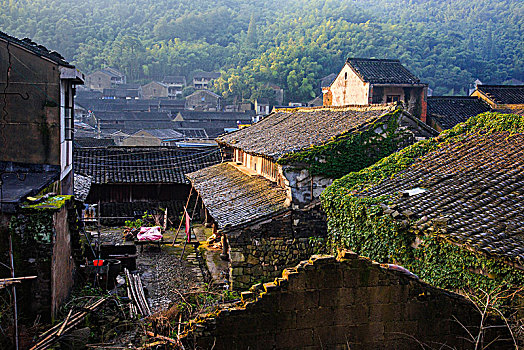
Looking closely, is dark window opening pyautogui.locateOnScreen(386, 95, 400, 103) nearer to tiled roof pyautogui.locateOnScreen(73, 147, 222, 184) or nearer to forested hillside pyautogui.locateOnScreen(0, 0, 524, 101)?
tiled roof pyautogui.locateOnScreen(73, 147, 222, 184)

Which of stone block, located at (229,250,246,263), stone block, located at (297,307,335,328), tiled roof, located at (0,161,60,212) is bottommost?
stone block, located at (229,250,246,263)

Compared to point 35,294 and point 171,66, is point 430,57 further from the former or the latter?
point 35,294

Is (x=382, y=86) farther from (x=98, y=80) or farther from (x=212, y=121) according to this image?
(x=98, y=80)

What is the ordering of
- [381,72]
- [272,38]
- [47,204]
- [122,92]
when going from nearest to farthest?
[47,204] < [381,72] < [122,92] < [272,38]

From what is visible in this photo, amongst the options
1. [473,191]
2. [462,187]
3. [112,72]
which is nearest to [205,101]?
[112,72]

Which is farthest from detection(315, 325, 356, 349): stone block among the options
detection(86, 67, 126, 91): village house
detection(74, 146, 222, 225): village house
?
detection(86, 67, 126, 91): village house

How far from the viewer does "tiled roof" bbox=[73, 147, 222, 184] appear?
27469 mm

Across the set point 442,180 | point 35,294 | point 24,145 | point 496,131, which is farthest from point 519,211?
point 24,145

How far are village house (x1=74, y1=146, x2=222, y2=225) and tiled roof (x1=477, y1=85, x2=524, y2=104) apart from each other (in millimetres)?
18876

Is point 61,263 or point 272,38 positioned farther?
point 272,38

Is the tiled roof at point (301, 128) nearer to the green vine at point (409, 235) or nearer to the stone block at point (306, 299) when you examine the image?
the green vine at point (409, 235)

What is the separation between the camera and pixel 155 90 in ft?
297

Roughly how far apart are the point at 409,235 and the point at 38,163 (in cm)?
984

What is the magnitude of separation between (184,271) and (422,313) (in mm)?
11453
